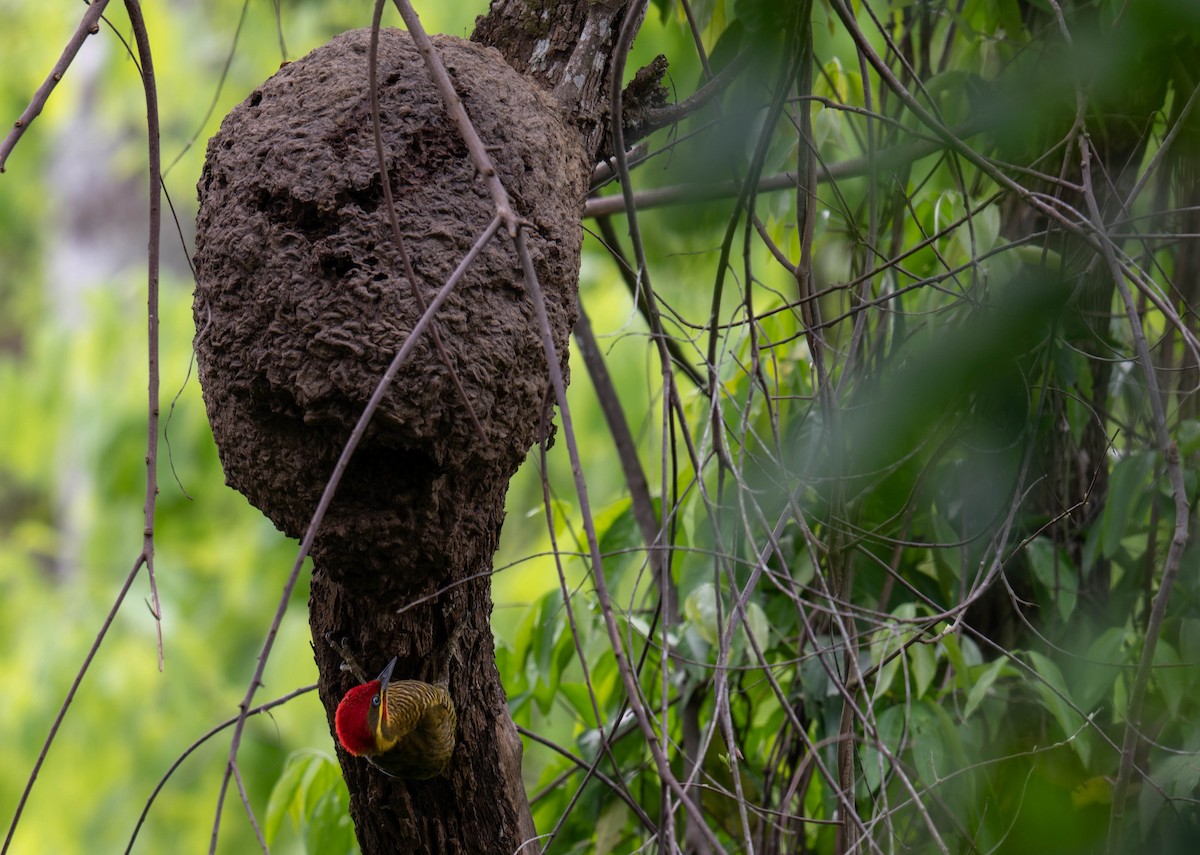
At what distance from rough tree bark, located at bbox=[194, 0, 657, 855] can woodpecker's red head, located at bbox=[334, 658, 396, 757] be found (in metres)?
0.06

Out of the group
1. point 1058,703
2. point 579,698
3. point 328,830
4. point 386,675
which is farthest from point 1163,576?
point 328,830

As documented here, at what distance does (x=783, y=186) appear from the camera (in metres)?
2.48

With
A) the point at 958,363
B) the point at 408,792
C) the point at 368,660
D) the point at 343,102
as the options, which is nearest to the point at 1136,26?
the point at 958,363

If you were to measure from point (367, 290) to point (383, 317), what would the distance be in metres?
0.05

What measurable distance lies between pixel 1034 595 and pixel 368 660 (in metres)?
1.70

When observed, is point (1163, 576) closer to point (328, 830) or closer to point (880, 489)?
point (880, 489)

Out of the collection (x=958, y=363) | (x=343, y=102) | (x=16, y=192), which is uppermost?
(x=16, y=192)

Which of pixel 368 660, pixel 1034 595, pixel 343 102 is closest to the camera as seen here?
pixel 343 102

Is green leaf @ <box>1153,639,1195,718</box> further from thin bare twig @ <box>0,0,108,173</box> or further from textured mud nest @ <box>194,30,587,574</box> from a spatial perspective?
thin bare twig @ <box>0,0,108,173</box>

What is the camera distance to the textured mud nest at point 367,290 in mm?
1599

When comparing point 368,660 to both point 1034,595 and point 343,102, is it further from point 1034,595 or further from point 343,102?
point 1034,595

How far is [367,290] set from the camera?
5.24ft

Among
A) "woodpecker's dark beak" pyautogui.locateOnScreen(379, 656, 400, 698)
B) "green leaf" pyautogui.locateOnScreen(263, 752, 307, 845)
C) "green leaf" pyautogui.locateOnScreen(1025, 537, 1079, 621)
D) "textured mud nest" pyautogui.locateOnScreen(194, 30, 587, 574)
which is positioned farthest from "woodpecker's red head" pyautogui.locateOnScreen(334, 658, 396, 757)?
"green leaf" pyautogui.locateOnScreen(1025, 537, 1079, 621)

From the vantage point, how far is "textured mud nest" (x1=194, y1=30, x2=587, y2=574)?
5.24ft
